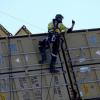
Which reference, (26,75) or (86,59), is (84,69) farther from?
(26,75)

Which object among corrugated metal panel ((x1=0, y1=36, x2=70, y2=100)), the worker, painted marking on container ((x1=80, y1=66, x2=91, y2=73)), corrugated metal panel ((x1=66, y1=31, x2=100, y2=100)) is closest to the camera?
corrugated metal panel ((x1=0, y1=36, x2=70, y2=100))

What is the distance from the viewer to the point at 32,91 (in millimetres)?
11133

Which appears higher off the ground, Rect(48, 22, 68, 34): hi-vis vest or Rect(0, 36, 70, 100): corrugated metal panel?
Rect(48, 22, 68, 34): hi-vis vest

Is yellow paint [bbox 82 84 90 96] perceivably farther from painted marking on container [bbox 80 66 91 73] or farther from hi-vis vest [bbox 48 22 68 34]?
hi-vis vest [bbox 48 22 68 34]

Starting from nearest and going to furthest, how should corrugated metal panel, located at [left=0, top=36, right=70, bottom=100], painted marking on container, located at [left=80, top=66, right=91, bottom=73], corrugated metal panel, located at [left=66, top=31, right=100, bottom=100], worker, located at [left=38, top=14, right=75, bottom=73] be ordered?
corrugated metal panel, located at [left=0, top=36, right=70, bottom=100] < worker, located at [left=38, top=14, right=75, bottom=73] < corrugated metal panel, located at [left=66, top=31, right=100, bottom=100] < painted marking on container, located at [left=80, top=66, right=91, bottom=73]

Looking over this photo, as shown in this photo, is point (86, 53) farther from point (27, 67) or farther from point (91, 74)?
point (27, 67)

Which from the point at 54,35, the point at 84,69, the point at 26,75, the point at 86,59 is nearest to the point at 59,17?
the point at 54,35

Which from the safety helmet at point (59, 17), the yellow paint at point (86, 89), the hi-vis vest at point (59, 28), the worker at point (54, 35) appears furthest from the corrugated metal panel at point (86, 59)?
the safety helmet at point (59, 17)

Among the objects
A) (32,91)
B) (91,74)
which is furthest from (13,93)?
(91,74)

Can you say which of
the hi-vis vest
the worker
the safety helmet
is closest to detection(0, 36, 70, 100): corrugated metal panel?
the worker

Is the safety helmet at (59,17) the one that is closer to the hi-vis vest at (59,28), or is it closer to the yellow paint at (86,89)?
the hi-vis vest at (59,28)

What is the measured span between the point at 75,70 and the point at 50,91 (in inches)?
39.2

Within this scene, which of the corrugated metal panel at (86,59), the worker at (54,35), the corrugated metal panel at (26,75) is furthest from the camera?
the corrugated metal panel at (86,59)

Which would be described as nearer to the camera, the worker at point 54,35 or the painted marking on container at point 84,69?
the worker at point 54,35
